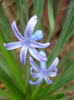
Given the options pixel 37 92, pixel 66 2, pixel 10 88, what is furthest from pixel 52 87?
pixel 66 2

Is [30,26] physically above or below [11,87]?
→ above

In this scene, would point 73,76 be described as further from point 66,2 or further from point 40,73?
point 66,2

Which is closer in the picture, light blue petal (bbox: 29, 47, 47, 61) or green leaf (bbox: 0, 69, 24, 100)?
light blue petal (bbox: 29, 47, 47, 61)

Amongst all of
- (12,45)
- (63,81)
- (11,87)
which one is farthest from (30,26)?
(11,87)

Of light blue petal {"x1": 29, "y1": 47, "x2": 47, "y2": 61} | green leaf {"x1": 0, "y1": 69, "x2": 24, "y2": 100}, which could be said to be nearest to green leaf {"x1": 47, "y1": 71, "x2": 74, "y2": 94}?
green leaf {"x1": 0, "y1": 69, "x2": 24, "y2": 100}

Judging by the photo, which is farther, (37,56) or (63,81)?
(63,81)

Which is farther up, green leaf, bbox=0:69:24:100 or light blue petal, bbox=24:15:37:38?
light blue petal, bbox=24:15:37:38

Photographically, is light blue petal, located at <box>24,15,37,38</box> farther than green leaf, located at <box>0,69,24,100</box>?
No

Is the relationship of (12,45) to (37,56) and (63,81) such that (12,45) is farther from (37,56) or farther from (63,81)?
(63,81)

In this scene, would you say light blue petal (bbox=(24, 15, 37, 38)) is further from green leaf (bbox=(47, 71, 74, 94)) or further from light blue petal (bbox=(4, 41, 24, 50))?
green leaf (bbox=(47, 71, 74, 94))

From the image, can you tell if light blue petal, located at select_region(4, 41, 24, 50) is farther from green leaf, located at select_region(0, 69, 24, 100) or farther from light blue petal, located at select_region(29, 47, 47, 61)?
green leaf, located at select_region(0, 69, 24, 100)

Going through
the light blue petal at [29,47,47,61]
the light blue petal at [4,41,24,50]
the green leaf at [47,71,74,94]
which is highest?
the light blue petal at [4,41,24,50]
